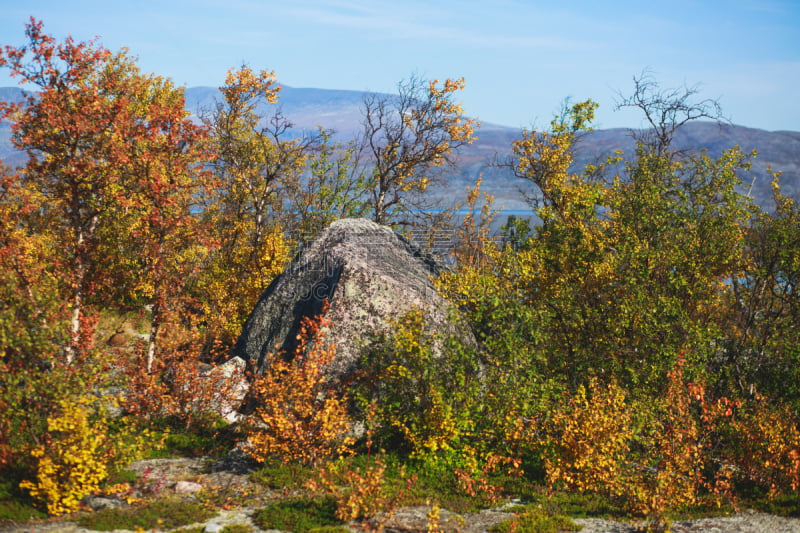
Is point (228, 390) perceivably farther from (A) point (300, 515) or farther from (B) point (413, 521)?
(B) point (413, 521)

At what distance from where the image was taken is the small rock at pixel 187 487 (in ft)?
44.3

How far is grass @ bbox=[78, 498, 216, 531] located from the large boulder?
5.51 meters

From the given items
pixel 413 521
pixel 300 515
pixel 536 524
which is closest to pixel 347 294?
pixel 300 515

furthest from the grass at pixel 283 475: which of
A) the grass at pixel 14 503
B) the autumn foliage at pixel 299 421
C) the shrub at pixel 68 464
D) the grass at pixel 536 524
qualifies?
the grass at pixel 536 524

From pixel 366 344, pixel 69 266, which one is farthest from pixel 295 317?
pixel 69 266

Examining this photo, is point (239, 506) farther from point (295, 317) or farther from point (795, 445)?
point (795, 445)

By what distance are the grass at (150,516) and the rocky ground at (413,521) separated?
0.70ft

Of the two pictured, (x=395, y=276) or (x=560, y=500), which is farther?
(x=395, y=276)

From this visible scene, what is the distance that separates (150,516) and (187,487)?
2.00 m

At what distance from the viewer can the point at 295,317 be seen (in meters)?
20.7

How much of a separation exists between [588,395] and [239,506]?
10525mm

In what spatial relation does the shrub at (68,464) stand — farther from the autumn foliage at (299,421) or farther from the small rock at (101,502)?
the autumn foliage at (299,421)

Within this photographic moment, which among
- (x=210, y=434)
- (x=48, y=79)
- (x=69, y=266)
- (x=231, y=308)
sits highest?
(x=48, y=79)

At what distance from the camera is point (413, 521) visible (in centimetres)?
1241
